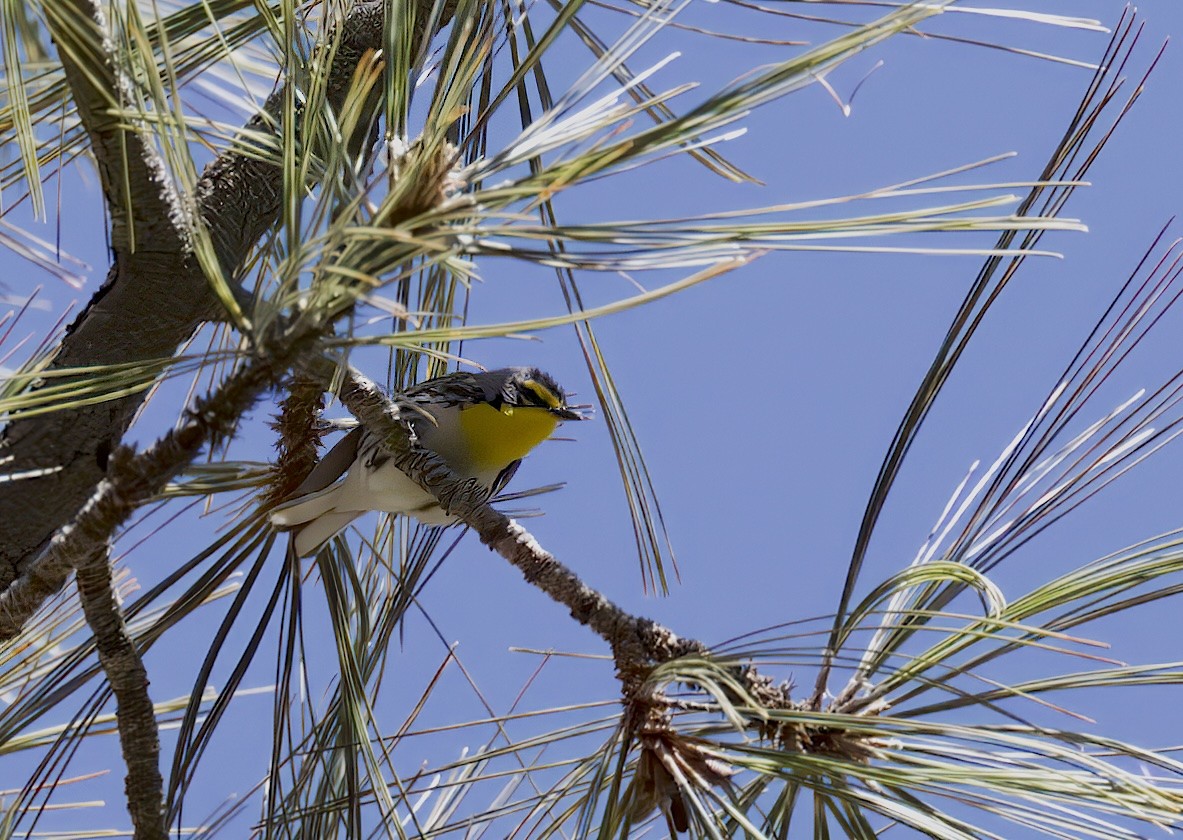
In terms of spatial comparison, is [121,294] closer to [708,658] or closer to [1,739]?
[1,739]

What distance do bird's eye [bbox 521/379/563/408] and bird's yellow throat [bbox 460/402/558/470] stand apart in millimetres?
33

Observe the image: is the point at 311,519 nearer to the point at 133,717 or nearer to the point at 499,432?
the point at 133,717

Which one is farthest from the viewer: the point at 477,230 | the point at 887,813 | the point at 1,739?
the point at 1,739

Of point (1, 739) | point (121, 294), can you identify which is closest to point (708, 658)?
point (121, 294)

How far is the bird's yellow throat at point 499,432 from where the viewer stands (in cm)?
193

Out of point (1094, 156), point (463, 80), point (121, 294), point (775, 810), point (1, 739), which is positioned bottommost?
point (1, 739)

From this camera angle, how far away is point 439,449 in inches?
75.4

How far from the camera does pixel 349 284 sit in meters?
0.79

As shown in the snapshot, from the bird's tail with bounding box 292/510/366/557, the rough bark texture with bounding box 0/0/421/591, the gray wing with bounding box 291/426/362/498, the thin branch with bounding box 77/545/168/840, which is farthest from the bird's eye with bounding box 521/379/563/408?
the thin branch with bounding box 77/545/168/840

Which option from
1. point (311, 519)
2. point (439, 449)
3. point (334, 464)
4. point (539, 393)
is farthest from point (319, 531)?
point (539, 393)

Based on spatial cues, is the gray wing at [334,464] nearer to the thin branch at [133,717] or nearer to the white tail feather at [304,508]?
the white tail feather at [304,508]

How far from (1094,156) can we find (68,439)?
3.20 feet

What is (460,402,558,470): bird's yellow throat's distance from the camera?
1.93 metres

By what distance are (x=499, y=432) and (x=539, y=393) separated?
134mm
